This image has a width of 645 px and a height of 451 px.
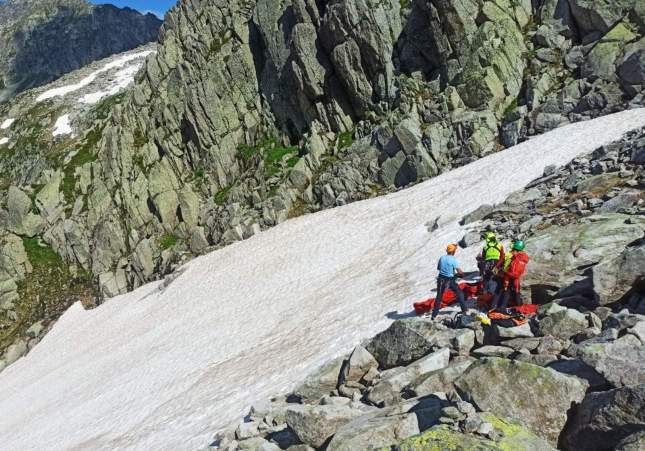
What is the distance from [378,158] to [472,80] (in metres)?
10.1

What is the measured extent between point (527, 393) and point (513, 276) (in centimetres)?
645

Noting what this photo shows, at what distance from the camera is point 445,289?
16.2m

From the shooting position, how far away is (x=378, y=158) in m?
41.9

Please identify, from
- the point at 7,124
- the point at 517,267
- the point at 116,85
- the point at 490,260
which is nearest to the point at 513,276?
the point at 517,267

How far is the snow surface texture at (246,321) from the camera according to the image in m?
18.6

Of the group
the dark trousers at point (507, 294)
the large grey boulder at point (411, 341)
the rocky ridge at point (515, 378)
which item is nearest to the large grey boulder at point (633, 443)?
the rocky ridge at point (515, 378)

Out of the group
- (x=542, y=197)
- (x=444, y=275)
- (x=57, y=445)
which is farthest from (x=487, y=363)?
(x=57, y=445)

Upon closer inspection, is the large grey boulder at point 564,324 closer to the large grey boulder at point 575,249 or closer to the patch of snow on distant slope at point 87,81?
the large grey boulder at point 575,249

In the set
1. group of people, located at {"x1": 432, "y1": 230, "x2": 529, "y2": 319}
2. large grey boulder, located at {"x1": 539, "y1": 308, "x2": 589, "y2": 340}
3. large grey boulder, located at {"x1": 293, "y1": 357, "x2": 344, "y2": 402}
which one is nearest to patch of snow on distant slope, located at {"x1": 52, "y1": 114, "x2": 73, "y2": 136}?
group of people, located at {"x1": 432, "y1": 230, "x2": 529, "y2": 319}

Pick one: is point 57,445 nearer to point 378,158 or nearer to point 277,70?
point 378,158

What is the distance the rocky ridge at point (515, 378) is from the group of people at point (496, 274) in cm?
59

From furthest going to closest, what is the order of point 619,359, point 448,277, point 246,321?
point 246,321
point 448,277
point 619,359

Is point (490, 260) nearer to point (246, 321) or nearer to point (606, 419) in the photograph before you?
point (606, 419)

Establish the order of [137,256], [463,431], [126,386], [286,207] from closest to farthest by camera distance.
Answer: [463,431] → [126,386] → [286,207] → [137,256]
